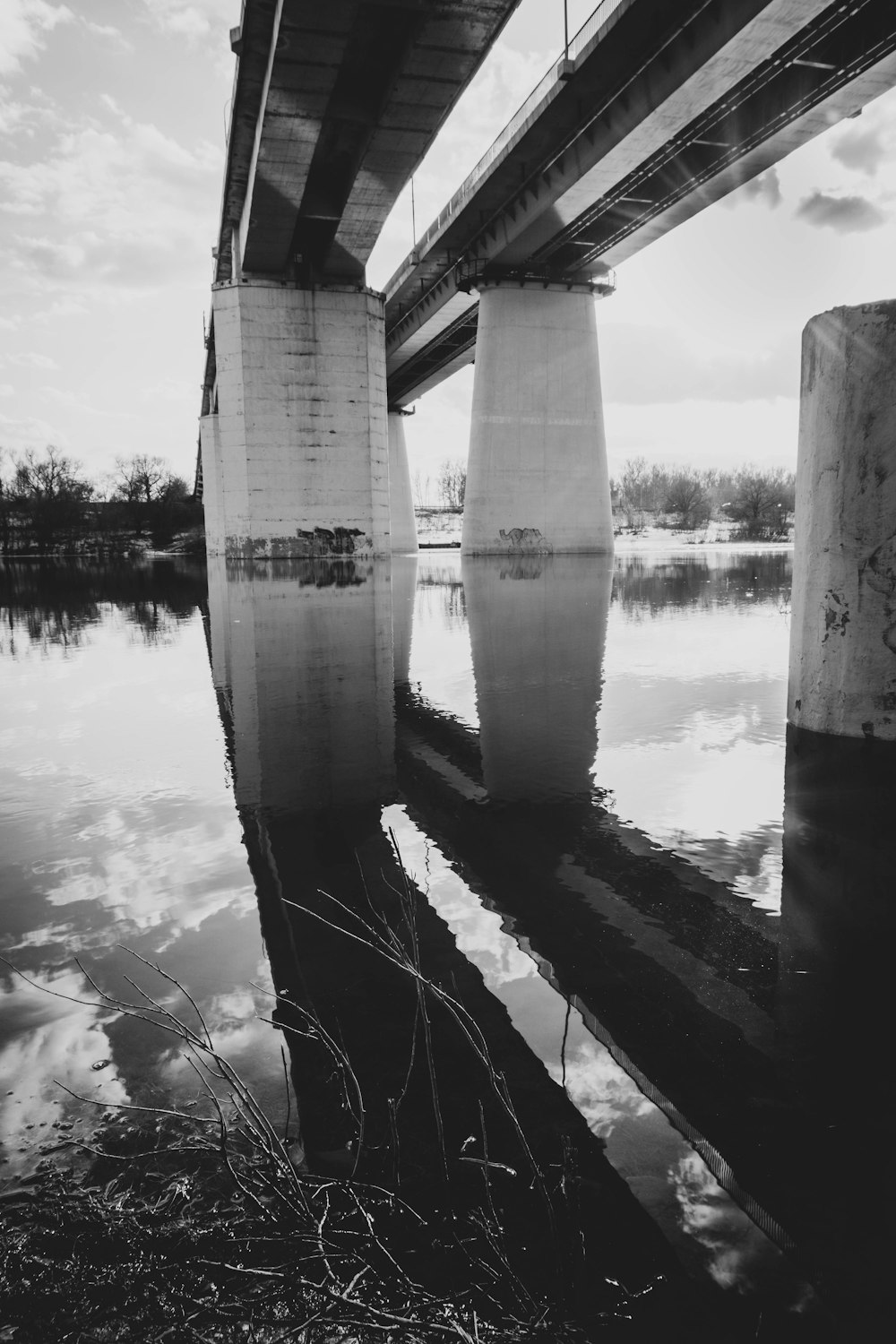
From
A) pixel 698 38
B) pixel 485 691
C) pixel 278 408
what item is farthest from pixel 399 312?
pixel 485 691

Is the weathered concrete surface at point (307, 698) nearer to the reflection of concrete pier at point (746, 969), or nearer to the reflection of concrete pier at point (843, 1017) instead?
the reflection of concrete pier at point (746, 969)

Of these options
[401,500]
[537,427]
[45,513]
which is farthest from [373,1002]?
[45,513]

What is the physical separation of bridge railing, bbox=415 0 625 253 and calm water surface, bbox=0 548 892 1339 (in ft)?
50.6

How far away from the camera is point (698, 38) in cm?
1691

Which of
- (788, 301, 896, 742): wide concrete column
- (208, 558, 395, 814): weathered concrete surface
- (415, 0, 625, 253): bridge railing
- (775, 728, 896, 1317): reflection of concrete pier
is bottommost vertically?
(775, 728, 896, 1317): reflection of concrete pier

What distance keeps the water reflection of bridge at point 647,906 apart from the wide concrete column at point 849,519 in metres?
0.34

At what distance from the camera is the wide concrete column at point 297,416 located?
93.7 ft

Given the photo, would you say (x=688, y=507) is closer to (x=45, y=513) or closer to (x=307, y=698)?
(x=45, y=513)

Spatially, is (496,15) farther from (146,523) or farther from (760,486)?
(760,486)

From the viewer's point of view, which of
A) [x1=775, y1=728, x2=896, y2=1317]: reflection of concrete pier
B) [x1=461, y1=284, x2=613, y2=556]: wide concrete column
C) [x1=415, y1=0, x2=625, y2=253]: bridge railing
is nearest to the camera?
[x1=775, y1=728, x2=896, y2=1317]: reflection of concrete pier

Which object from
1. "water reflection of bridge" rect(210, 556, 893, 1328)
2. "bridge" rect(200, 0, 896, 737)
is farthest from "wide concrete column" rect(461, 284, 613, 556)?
"water reflection of bridge" rect(210, 556, 893, 1328)

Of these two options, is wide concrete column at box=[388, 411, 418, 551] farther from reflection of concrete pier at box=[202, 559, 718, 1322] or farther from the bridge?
reflection of concrete pier at box=[202, 559, 718, 1322]

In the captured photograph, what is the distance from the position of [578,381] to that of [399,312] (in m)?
12.4

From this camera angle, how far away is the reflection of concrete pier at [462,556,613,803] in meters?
4.73
